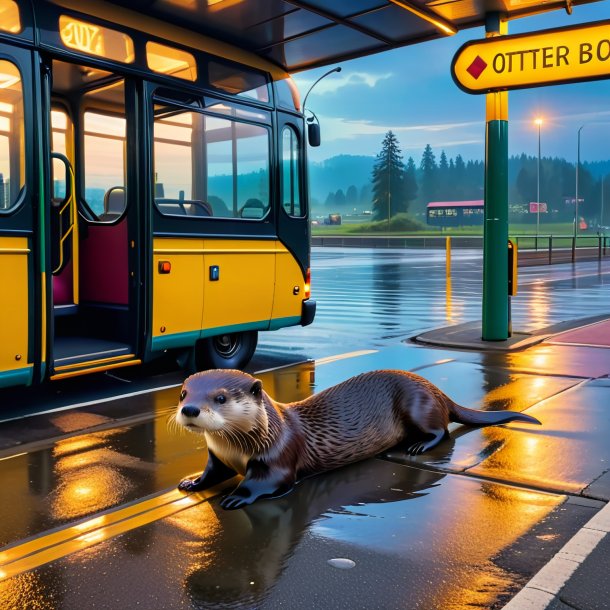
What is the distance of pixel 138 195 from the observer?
773cm

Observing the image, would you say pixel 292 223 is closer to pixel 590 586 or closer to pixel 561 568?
pixel 561 568

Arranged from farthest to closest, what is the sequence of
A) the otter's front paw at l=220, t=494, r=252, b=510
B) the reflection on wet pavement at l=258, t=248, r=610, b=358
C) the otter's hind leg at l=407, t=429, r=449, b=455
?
the reflection on wet pavement at l=258, t=248, r=610, b=358 → the otter's hind leg at l=407, t=429, r=449, b=455 → the otter's front paw at l=220, t=494, r=252, b=510

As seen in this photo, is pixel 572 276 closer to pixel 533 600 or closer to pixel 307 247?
pixel 307 247

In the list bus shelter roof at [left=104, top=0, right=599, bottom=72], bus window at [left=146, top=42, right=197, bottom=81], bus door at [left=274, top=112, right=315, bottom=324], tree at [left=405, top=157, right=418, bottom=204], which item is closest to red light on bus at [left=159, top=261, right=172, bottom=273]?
bus door at [left=274, top=112, right=315, bottom=324]

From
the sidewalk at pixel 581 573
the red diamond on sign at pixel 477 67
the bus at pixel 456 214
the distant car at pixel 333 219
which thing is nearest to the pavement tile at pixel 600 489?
the sidewalk at pixel 581 573

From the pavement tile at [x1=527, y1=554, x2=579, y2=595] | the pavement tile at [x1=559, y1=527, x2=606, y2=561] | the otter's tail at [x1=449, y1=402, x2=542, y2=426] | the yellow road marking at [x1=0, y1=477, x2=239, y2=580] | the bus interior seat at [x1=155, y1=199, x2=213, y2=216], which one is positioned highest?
the bus interior seat at [x1=155, y1=199, x2=213, y2=216]

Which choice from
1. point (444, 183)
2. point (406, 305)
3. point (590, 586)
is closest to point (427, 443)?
point (590, 586)

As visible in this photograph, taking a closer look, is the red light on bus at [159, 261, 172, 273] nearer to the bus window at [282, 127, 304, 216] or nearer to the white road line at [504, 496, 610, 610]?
the bus window at [282, 127, 304, 216]

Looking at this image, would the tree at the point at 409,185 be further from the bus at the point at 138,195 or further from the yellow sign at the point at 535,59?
the bus at the point at 138,195

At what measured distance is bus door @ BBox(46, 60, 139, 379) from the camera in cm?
784

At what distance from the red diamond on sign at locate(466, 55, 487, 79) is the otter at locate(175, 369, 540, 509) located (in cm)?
542

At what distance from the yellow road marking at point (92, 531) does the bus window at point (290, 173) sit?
532 centimetres

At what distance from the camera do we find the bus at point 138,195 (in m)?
6.65

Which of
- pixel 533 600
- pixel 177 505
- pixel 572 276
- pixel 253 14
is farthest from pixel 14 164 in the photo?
pixel 572 276
